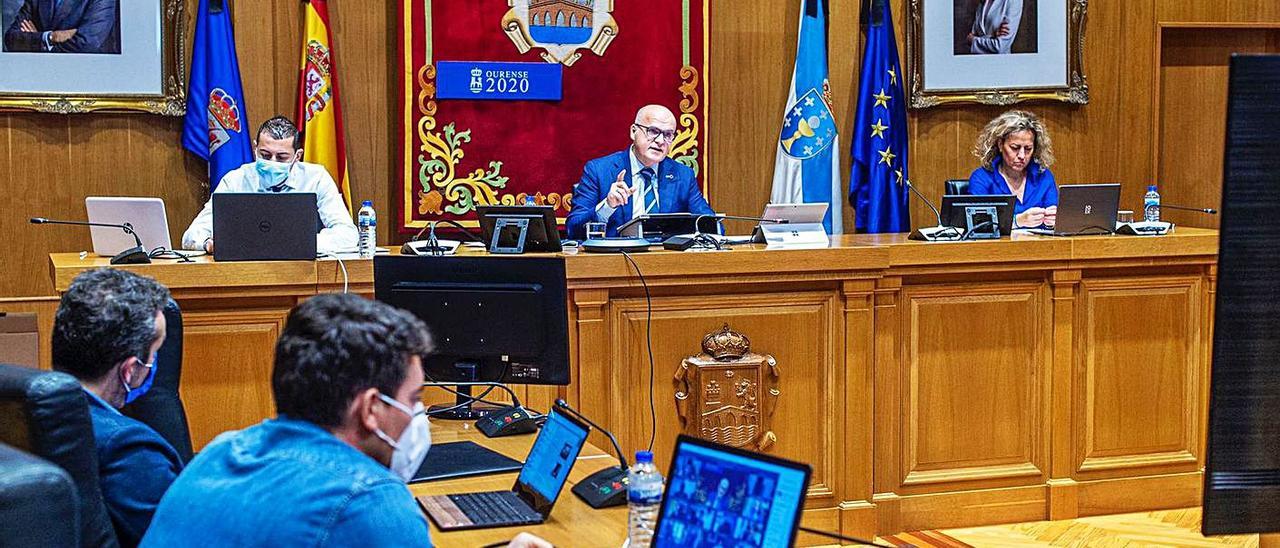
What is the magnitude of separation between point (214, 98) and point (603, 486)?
13.7 feet

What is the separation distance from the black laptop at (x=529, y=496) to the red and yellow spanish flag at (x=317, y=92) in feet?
12.8

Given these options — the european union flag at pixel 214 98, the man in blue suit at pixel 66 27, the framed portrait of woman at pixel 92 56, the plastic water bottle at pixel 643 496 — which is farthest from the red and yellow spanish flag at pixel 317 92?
the plastic water bottle at pixel 643 496

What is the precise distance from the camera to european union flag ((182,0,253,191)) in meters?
6.23

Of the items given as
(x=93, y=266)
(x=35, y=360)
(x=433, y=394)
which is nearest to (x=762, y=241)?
(x=433, y=394)

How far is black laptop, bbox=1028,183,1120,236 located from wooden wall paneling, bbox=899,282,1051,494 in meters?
0.33

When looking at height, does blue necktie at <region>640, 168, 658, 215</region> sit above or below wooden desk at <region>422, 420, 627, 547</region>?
above

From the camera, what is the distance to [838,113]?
7.30 metres

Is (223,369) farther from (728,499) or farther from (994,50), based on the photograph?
(994,50)

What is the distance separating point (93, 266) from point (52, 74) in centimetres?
224

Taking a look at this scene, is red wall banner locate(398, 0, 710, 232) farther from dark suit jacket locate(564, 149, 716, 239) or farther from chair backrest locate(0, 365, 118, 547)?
chair backrest locate(0, 365, 118, 547)

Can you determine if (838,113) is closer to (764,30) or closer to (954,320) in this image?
(764,30)

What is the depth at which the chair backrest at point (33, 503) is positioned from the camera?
1.47 meters

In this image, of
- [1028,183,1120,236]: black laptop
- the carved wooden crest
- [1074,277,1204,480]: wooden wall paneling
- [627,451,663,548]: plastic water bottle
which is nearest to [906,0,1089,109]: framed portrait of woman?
[1028,183,1120,236]: black laptop

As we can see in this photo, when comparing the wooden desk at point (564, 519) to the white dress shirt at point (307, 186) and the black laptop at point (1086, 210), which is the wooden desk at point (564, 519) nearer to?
the white dress shirt at point (307, 186)
